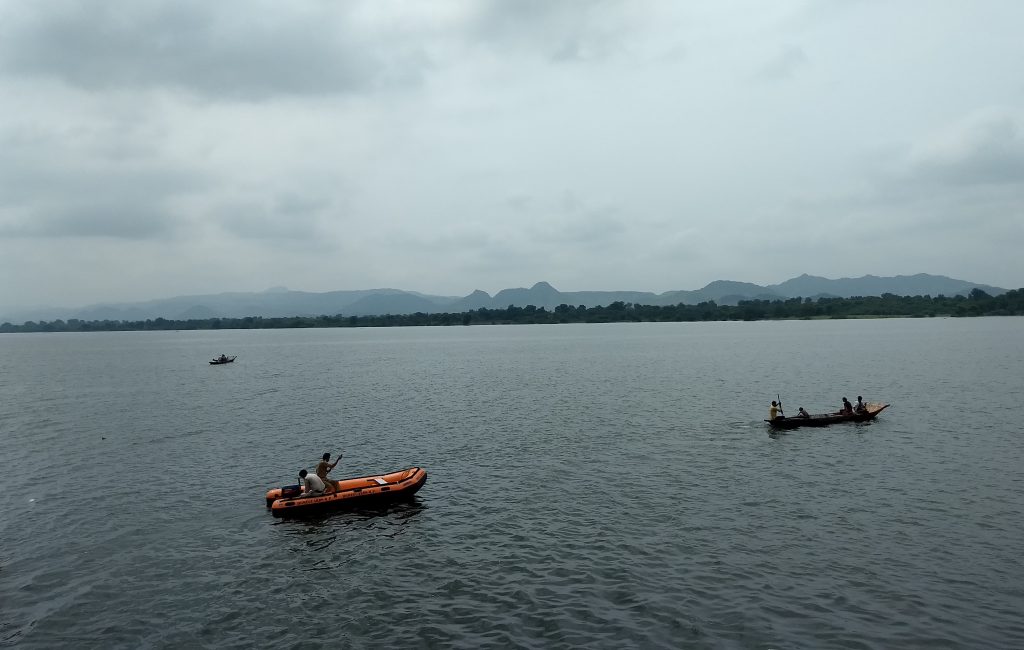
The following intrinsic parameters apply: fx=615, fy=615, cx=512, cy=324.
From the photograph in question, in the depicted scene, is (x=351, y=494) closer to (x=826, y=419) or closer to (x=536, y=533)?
(x=536, y=533)

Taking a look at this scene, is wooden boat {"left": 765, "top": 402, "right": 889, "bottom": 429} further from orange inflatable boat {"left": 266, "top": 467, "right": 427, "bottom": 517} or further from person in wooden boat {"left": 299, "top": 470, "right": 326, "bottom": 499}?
person in wooden boat {"left": 299, "top": 470, "right": 326, "bottom": 499}

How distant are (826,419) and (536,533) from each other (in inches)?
1318

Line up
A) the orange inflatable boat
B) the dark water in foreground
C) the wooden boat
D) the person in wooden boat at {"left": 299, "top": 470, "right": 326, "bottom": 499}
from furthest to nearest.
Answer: the wooden boat
the person in wooden boat at {"left": 299, "top": 470, "right": 326, "bottom": 499}
the orange inflatable boat
the dark water in foreground

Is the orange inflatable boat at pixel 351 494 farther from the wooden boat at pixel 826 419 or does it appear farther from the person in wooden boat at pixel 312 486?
the wooden boat at pixel 826 419

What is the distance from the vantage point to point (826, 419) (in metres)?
49.5

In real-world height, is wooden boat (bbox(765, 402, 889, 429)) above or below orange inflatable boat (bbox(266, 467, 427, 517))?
above

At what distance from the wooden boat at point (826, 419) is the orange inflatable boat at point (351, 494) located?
29.7 m

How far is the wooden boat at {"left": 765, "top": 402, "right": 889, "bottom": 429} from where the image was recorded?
4781cm

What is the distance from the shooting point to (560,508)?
29750 millimetres

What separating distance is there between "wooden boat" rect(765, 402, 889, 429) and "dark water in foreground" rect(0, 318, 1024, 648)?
3.62 ft

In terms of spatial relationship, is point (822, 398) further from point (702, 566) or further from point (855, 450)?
point (702, 566)

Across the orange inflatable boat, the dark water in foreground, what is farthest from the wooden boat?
the orange inflatable boat

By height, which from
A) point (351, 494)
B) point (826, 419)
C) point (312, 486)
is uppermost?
point (826, 419)

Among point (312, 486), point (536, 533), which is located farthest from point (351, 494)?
point (536, 533)
